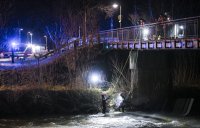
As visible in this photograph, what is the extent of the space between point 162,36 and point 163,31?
0.56m

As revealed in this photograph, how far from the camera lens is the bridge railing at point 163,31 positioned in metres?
41.1

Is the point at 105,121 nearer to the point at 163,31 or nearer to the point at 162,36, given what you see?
the point at 162,36

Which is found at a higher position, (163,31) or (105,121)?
(163,31)

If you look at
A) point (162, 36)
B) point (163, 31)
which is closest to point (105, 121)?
point (162, 36)

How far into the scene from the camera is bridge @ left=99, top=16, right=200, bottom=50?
129 feet

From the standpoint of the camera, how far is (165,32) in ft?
150

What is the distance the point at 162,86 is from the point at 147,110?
15.1 feet

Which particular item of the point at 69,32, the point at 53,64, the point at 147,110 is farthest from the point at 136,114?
the point at 69,32

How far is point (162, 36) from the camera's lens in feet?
153

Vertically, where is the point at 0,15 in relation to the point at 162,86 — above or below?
above

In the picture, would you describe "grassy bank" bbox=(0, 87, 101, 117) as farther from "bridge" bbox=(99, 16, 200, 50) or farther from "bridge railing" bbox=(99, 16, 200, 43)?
"bridge railing" bbox=(99, 16, 200, 43)

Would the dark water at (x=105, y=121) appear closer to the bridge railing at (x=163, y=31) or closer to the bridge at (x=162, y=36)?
the bridge at (x=162, y=36)

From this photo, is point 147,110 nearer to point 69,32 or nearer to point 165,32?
point 165,32

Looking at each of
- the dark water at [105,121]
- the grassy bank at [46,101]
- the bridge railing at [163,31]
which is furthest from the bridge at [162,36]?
the grassy bank at [46,101]
